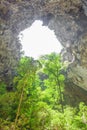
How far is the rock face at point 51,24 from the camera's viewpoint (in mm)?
29609

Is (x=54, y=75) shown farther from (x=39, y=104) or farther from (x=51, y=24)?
(x=51, y=24)

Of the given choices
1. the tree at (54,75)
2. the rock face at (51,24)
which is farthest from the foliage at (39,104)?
the rock face at (51,24)

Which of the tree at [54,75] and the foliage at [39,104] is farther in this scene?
the tree at [54,75]

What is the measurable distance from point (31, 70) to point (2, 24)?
12.1 meters

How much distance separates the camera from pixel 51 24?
3234 cm

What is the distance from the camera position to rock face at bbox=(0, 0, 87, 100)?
29609mm

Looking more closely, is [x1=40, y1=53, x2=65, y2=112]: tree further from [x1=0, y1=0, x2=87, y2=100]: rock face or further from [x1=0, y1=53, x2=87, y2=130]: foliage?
[x1=0, y1=0, x2=87, y2=100]: rock face

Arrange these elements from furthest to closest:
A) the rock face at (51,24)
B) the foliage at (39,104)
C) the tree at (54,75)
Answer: the rock face at (51,24), the tree at (54,75), the foliage at (39,104)

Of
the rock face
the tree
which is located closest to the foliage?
the tree

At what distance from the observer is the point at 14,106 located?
73.3 feet

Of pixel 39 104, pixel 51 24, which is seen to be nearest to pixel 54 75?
pixel 39 104

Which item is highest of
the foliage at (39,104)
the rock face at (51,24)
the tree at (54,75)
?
the rock face at (51,24)

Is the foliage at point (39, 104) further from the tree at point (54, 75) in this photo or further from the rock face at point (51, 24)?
the rock face at point (51, 24)

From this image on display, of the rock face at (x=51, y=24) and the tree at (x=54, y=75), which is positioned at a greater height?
the rock face at (x=51, y=24)
